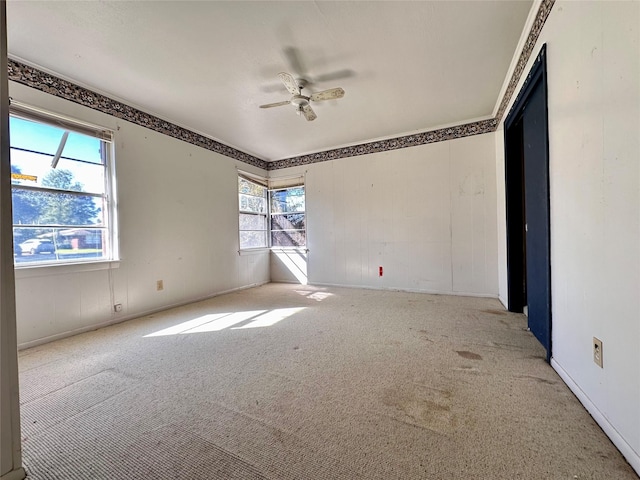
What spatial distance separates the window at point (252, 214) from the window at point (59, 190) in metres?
2.14

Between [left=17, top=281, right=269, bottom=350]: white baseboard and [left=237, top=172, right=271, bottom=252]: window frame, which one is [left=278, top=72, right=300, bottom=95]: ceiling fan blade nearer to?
[left=237, top=172, right=271, bottom=252]: window frame

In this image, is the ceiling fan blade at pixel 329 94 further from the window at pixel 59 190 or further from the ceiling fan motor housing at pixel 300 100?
the window at pixel 59 190

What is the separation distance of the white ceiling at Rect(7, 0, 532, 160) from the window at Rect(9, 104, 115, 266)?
527 mm

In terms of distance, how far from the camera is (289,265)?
5285mm

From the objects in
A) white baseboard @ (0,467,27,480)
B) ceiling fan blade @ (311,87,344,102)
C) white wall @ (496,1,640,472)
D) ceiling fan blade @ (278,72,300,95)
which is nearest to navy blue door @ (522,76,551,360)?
white wall @ (496,1,640,472)

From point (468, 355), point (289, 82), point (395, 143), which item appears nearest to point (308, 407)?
point (468, 355)

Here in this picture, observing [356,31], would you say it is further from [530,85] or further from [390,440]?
[390,440]

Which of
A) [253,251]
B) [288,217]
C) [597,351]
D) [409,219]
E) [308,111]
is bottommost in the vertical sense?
[597,351]

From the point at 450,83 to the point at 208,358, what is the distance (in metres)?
3.53

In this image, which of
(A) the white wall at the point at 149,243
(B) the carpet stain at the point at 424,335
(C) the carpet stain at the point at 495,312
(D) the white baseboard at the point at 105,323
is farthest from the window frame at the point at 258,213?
(C) the carpet stain at the point at 495,312

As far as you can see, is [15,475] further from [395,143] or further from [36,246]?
[395,143]

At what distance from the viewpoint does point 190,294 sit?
3781mm

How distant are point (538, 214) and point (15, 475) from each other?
10.8ft

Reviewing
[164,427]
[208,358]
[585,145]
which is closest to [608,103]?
[585,145]
